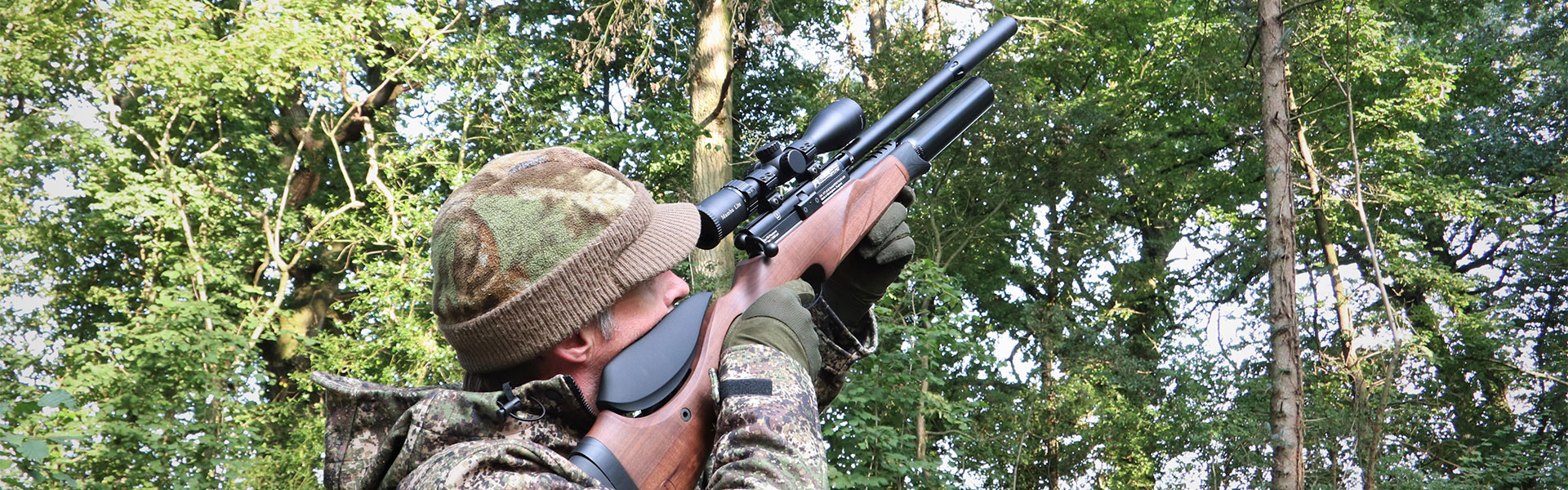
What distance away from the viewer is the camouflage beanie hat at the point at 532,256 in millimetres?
1896

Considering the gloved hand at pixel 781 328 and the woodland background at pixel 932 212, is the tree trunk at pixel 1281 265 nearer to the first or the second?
the woodland background at pixel 932 212

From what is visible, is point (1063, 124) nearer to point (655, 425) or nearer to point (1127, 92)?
point (1127, 92)

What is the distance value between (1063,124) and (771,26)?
4.26 metres

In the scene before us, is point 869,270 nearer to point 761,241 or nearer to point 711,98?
point 761,241

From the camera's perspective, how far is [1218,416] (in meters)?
11.8

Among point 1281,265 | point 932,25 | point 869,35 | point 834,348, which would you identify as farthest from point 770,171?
point 869,35

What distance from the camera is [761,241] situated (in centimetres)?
237

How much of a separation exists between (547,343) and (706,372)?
288 mm

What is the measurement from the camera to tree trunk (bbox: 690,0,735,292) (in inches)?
398

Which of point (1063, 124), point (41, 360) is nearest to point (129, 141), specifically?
point (41, 360)

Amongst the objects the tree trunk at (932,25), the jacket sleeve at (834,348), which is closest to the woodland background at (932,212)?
the tree trunk at (932,25)

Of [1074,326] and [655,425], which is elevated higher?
[1074,326]

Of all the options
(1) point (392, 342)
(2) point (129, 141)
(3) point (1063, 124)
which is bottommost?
(1) point (392, 342)

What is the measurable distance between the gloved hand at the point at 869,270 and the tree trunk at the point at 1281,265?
5471mm
